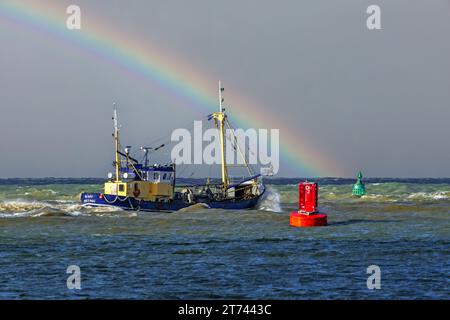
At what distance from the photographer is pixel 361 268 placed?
33.6 metres

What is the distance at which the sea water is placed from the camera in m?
28.6

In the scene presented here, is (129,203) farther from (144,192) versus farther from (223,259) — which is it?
(223,259)

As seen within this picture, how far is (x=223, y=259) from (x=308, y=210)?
20.0 metres

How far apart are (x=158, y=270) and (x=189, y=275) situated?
2.02 meters

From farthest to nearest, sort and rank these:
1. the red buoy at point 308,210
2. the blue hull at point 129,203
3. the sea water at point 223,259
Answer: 1. the blue hull at point 129,203
2. the red buoy at point 308,210
3. the sea water at point 223,259

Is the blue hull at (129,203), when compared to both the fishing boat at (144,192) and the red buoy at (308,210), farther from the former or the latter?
the red buoy at (308,210)

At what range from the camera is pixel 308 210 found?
5628 centimetres

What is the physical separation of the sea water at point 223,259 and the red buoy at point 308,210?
1.15 metres

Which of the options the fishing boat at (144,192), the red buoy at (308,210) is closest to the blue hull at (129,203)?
the fishing boat at (144,192)

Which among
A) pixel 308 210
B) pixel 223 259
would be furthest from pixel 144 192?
pixel 223 259

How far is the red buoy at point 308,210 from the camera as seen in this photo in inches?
2169

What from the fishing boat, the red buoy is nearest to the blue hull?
the fishing boat

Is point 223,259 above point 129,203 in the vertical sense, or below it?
below

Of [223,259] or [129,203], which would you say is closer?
[223,259]
